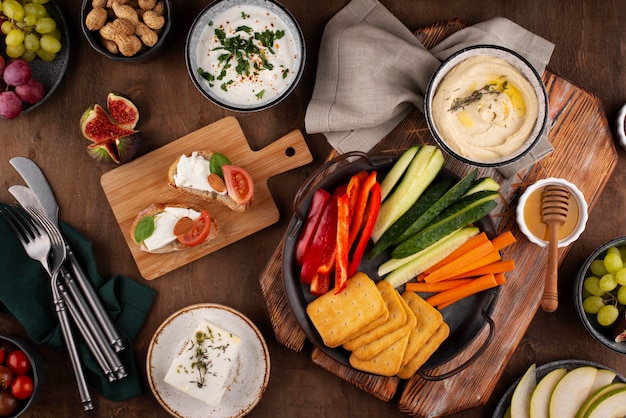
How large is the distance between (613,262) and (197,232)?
1.69m

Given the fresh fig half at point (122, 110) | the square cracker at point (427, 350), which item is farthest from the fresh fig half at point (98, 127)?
the square cracker at point (427, 350)

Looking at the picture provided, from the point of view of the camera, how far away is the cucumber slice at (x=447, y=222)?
89.3 inches

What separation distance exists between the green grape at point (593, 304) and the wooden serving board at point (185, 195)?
1.31m

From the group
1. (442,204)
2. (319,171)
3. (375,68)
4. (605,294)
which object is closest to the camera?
(319,171)

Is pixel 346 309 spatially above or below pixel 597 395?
above

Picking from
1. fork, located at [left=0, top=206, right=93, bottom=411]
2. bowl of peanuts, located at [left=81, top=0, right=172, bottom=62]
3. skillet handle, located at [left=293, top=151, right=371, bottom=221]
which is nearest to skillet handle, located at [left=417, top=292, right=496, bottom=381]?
skillet handle, located at [left=293, top=151, right=371, bottom=221]

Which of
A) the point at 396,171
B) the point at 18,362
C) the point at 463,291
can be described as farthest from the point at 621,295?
the point at 18,362

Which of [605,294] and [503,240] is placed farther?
[605,294]

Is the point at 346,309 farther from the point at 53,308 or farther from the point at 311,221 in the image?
the point at 53,308

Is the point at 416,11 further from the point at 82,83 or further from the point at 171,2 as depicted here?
the point at 82,83

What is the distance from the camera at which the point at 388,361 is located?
7.56ft

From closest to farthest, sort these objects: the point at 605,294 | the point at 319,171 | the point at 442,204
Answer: the point at 319,171
the point at 442,204
the point at 605,294

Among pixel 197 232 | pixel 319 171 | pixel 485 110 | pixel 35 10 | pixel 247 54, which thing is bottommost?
pixel 197 232

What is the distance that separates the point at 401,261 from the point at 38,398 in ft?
5.49
